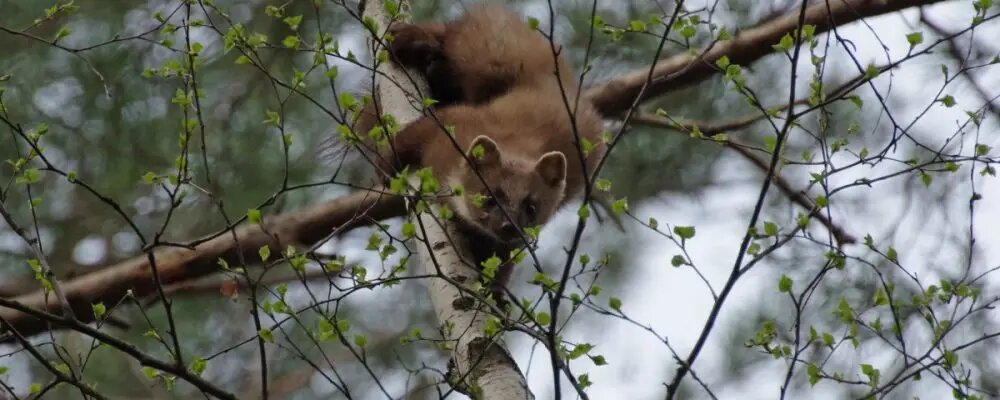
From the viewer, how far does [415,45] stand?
19.4 ft

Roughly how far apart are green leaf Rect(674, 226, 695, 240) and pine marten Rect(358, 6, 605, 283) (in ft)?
6.75

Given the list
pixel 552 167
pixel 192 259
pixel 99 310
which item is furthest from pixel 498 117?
pixel 99 310

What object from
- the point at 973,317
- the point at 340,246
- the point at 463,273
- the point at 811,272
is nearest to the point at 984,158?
the point at 463,273

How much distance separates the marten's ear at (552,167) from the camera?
5.50m

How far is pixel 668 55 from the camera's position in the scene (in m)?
7.20

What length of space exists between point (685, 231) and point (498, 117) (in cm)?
306

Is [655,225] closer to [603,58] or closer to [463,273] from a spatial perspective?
[463,273]

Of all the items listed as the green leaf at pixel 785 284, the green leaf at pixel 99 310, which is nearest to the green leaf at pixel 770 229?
the green leaf at pixel 785 284

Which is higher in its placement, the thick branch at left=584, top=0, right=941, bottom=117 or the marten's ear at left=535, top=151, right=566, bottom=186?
the thick branch at left=584, top=0, right=941, bottom=117

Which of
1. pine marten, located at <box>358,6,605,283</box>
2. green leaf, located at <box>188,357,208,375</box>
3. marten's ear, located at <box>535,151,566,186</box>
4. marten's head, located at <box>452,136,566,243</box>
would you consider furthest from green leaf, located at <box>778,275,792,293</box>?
marten's ear, located at <box>535,151,566,186</box>

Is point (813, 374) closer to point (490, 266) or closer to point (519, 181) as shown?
point (490, 266)

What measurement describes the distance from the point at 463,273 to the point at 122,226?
13.1ft

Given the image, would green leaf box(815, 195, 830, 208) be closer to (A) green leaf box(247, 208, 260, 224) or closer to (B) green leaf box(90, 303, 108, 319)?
(A) green leaf box(247, 208, 260, 224)

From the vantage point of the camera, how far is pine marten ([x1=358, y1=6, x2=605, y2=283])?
17.6 ft
